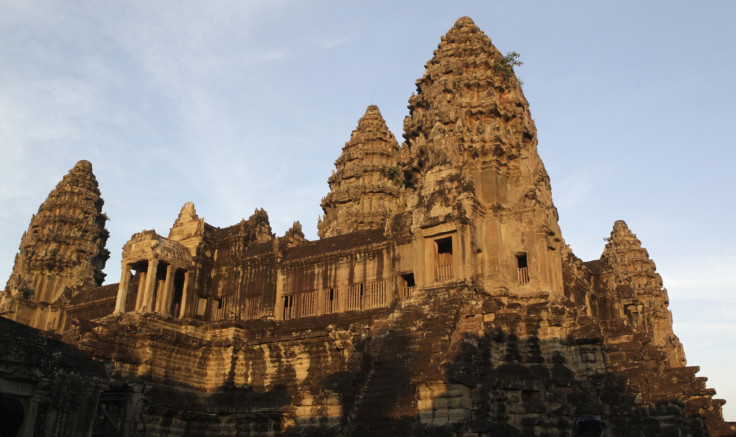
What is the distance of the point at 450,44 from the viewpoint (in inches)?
1218

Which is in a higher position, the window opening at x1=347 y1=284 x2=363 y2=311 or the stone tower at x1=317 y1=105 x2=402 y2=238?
the stone tower at x1=317 y1=105 x2=402 y2=238

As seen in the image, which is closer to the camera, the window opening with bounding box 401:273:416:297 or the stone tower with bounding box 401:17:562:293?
the stone tower with bounding box 401:17:562:293

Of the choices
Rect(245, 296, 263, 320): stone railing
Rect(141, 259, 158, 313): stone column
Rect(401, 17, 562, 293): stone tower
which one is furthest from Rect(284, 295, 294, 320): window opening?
Rect(401, 17, 562, 293): stone tower

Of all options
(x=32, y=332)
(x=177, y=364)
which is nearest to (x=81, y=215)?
(x=177, y=364)

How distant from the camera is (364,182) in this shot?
47.0 m

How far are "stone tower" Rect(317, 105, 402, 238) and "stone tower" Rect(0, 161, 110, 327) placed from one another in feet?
48.5

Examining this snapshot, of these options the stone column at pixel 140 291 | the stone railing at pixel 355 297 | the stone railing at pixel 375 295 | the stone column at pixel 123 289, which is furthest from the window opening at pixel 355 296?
the stone column at pixel 123 289

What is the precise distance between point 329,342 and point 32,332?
1470 centimetres

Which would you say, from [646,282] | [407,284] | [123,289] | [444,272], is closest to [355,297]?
[407,284]

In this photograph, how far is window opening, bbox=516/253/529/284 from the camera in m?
25.5

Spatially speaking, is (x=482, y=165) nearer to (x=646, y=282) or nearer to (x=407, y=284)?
(x=407, y=284)

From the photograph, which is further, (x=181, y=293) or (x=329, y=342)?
(x=181, y=293)

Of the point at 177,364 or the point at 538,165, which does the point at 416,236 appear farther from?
the point at 177,364

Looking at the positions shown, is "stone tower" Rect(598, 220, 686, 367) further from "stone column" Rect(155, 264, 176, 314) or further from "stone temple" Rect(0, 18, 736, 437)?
"stone column" Rect(155, 264, 176, 314)
